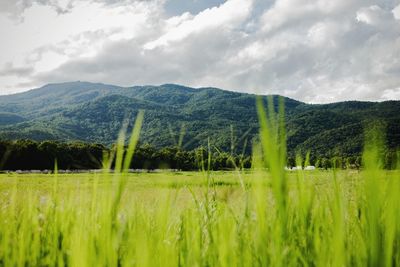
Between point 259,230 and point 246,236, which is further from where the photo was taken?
point 246,236

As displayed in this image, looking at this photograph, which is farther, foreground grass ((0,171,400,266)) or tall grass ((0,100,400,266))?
foreground grass ((0,171,400,266))

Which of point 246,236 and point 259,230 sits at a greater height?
point 259,230

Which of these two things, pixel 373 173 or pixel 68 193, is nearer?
pixel 373 173

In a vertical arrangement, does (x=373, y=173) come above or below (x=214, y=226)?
above

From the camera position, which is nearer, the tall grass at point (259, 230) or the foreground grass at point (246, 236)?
the tall grass at point (259, 230)

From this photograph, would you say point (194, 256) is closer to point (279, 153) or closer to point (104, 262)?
point (104, 262)

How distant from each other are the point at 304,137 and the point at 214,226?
182473 millimetres

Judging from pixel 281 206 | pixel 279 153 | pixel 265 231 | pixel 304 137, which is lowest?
pixel 265 231

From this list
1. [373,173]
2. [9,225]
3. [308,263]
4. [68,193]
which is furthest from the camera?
[68,193]

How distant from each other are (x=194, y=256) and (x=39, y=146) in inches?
5088

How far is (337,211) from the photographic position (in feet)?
3.29

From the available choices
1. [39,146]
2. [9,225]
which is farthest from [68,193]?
[39,146]

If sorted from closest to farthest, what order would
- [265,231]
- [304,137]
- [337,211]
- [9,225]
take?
[337,211], [265,231], [9,225], [304,137]

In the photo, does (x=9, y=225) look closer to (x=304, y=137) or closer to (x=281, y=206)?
(x=281, y=206)
